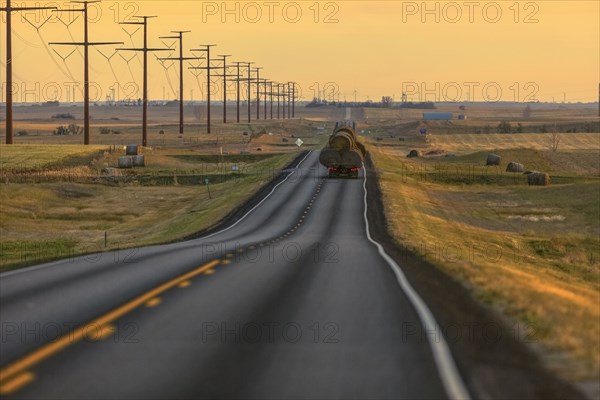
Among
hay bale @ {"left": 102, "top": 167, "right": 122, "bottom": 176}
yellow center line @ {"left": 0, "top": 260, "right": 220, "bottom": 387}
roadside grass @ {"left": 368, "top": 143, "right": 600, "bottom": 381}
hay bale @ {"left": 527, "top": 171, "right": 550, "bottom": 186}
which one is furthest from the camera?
hay bale @ {"left": 102, "top": 167, "right": 122, "bottom": 176}

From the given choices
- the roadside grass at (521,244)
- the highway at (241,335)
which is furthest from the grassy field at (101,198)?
the roadside grass at (521,244)

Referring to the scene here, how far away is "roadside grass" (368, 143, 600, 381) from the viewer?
13.9 m

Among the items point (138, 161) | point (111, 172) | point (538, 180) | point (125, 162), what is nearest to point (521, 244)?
point (538, 180)

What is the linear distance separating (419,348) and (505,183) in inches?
2968

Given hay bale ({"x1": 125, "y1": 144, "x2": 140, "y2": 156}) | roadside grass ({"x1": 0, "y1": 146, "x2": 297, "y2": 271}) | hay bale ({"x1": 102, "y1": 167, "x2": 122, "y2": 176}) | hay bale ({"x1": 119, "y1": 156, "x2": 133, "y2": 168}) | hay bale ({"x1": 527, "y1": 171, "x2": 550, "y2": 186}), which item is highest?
hay bale ({"x1": 125, "y1": 144, "x2": 140, "y2": 156})

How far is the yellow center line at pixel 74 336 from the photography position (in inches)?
414

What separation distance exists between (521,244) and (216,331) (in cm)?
3691

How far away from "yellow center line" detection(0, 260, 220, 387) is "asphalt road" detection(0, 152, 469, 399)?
3 cm

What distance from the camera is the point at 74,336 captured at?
40.6 feet

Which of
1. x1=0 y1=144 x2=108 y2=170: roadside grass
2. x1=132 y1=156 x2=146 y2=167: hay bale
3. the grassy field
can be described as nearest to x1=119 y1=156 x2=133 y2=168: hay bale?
x1=132 y1=156 x2=146 y2=167: hay bale

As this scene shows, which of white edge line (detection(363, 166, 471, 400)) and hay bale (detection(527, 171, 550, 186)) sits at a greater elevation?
hay bale (detection(527, 171, 550, 186))

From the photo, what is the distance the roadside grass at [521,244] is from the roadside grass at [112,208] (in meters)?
11.9

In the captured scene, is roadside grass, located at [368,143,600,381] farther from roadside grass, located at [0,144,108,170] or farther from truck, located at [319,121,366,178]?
roadside grass, located at [0,144,108,170]

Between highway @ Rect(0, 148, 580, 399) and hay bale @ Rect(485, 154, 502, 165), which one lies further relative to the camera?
hay bale @ Rect(485, 154, 502, 165)
